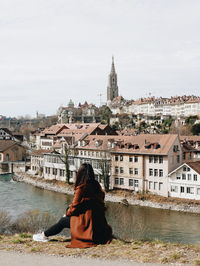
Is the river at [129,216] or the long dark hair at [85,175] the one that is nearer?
the long dark hair at [85,175]

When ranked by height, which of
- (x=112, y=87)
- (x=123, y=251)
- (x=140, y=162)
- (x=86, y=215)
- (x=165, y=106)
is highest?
(x=112, y=87)

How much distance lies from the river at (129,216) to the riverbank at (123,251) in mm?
7110

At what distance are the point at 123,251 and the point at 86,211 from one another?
37.3 inches

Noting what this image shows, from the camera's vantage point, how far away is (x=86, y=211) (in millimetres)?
6305

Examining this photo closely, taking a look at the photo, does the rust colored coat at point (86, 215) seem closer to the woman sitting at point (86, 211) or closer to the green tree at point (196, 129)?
the woman sitting at point (86, 211)

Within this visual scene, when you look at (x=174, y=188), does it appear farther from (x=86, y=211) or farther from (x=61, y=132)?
(x=61, y=132)

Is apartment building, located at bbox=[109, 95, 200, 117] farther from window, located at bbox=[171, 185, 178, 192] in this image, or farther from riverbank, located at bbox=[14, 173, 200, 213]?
window, located at bbox=[171, 185, 178, 192]

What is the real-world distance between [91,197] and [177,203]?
19.7 metres

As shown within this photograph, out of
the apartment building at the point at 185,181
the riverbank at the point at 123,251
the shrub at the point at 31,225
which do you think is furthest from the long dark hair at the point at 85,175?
the apartment building at the point at 185,181

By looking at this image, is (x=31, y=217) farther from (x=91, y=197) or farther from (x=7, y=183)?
(x=7, y=183)

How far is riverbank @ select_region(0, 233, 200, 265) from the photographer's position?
601cm

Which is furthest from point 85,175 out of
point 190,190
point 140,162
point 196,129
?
point 196,129

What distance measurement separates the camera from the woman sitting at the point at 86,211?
20.6 feet

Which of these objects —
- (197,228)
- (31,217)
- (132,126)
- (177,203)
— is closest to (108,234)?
(31,217)
